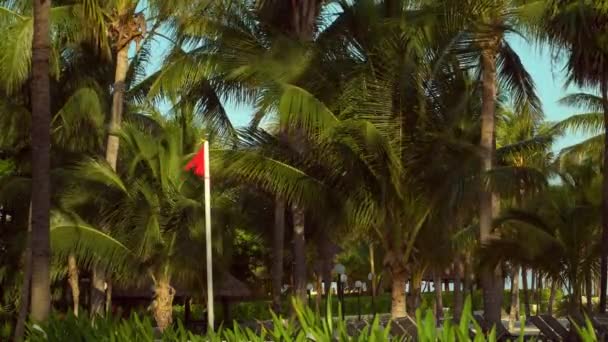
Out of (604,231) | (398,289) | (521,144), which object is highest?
(521,144)

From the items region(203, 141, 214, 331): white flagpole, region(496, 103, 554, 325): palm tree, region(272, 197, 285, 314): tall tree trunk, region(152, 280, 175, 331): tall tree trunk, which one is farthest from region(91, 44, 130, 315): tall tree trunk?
region(203, 141, 214, 331): white flagpole

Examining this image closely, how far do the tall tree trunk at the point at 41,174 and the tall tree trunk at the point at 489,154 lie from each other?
9.52 m

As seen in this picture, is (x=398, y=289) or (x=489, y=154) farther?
(x=489, y=154)

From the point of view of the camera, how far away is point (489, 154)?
61.8 feet

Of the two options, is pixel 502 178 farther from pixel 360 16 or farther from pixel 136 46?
pixel 136 46

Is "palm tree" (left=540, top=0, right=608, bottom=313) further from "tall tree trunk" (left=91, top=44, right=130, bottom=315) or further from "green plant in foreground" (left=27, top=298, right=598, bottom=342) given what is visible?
"green plant in foreground" (left=27, top=298, right=598, bottom=342)

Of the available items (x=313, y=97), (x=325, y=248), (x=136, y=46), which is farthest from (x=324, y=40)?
(x=325, y=248)

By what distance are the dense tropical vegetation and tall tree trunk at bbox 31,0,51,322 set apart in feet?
0.09

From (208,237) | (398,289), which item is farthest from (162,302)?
(208,237)

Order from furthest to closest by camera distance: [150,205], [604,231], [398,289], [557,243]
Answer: [150,205]
[557,243]
[604,231]
[398,289]

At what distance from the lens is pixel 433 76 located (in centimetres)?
1703

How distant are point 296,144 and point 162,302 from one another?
6.45 metres

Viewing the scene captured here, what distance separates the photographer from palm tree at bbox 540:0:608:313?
17125mm

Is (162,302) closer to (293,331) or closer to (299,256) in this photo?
(299,256)
